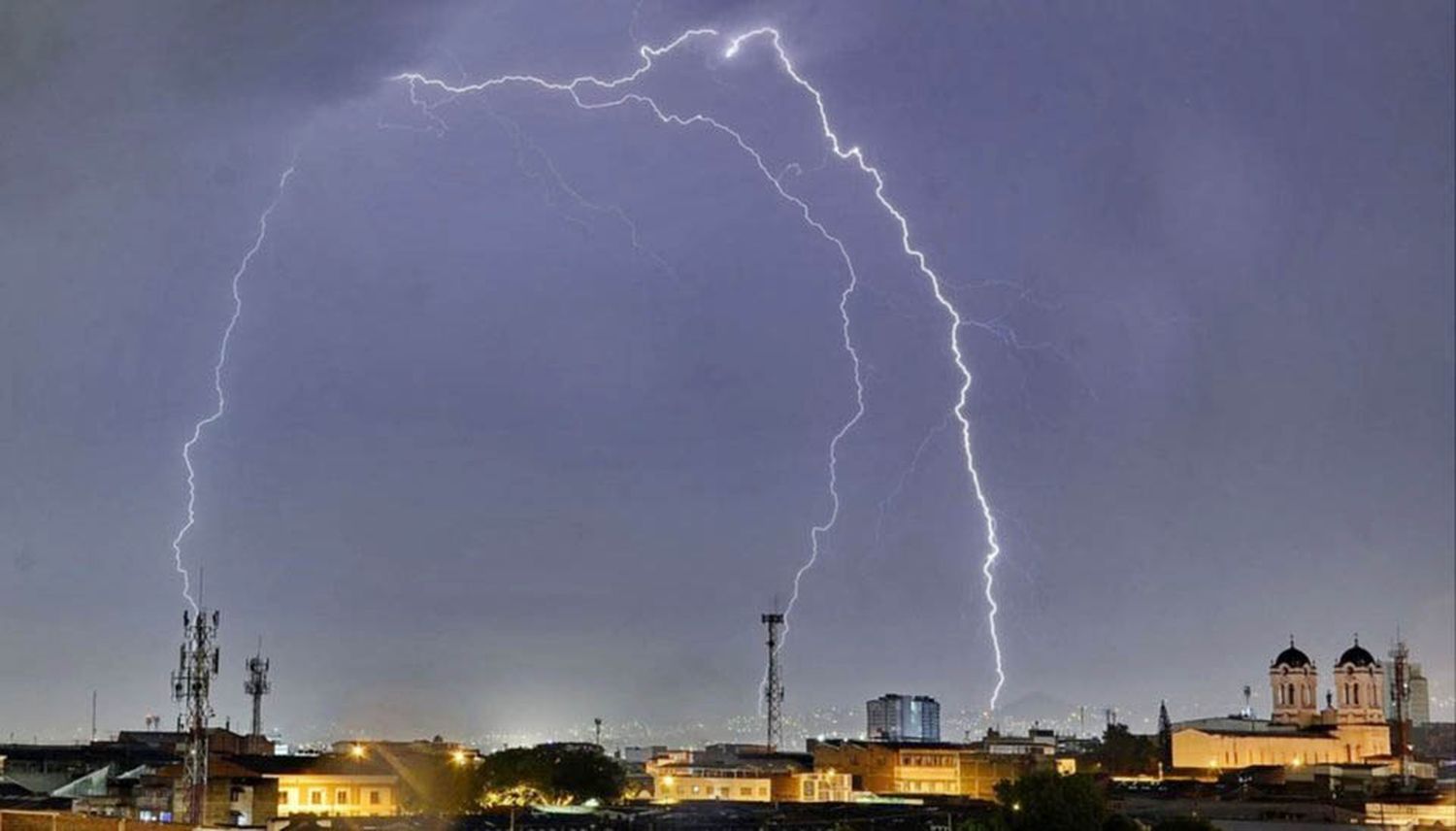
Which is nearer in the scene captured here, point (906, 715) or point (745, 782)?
point (745, 782)

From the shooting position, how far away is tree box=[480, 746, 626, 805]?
36.8 metres

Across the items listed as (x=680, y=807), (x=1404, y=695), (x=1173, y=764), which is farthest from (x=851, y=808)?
(x=1173, y=764)

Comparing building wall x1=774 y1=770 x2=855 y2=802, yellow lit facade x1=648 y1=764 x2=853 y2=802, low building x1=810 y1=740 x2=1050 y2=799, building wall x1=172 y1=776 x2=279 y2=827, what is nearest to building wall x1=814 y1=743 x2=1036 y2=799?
low building x1=810 y1=740 x2=1050 y2=799

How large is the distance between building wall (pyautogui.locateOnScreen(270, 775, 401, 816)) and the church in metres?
28.8

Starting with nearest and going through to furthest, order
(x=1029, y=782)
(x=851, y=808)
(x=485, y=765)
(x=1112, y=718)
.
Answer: (x=1029, y=782), (x=851, y=808), (x=485, y=765), (x=1112, y=718)

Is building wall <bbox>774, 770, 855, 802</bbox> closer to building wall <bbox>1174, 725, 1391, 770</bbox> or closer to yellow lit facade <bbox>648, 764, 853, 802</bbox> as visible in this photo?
yellow lit facade <bbox>648, 764, 853, 802</bbox>

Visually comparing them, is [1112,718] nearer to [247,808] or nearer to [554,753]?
[554,753]

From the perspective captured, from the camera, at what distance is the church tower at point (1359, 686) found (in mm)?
58844

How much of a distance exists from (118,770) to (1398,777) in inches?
1117

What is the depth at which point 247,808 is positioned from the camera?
1131 inches

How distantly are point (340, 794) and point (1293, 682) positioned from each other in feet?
130

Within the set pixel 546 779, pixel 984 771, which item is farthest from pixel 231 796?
pixel 984 771

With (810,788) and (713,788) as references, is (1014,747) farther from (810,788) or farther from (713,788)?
(713,788)

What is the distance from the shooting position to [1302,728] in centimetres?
5812
